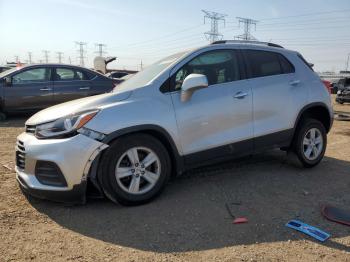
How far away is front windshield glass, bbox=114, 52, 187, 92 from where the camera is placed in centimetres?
481

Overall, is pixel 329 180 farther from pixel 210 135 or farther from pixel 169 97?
pixel 169 97

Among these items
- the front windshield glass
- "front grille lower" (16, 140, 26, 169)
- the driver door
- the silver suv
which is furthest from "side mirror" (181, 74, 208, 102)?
"front grille lower" (16, 140, 26, 169)

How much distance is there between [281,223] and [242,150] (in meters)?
1.37

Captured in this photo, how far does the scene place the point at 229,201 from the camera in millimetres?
4566

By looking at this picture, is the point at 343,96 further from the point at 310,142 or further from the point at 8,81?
the point at 8,81

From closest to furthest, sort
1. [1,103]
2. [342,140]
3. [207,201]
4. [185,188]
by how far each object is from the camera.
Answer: [207,201] → [185,188] → [342,140] → [1,103]

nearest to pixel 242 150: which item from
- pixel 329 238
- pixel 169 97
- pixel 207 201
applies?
pixel 207 201

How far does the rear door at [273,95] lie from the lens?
528 centimetres

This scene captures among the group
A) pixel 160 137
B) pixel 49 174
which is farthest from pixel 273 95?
pixel 49 174

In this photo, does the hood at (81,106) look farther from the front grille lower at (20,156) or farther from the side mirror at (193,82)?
the side mirror at (193,82)

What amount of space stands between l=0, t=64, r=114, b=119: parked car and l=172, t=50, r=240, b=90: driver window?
267 inches

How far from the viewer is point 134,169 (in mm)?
Answer: 4289

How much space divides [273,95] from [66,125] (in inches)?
110

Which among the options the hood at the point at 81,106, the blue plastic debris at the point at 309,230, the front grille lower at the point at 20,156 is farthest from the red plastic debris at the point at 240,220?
the front grille lower at the point at 20,156
